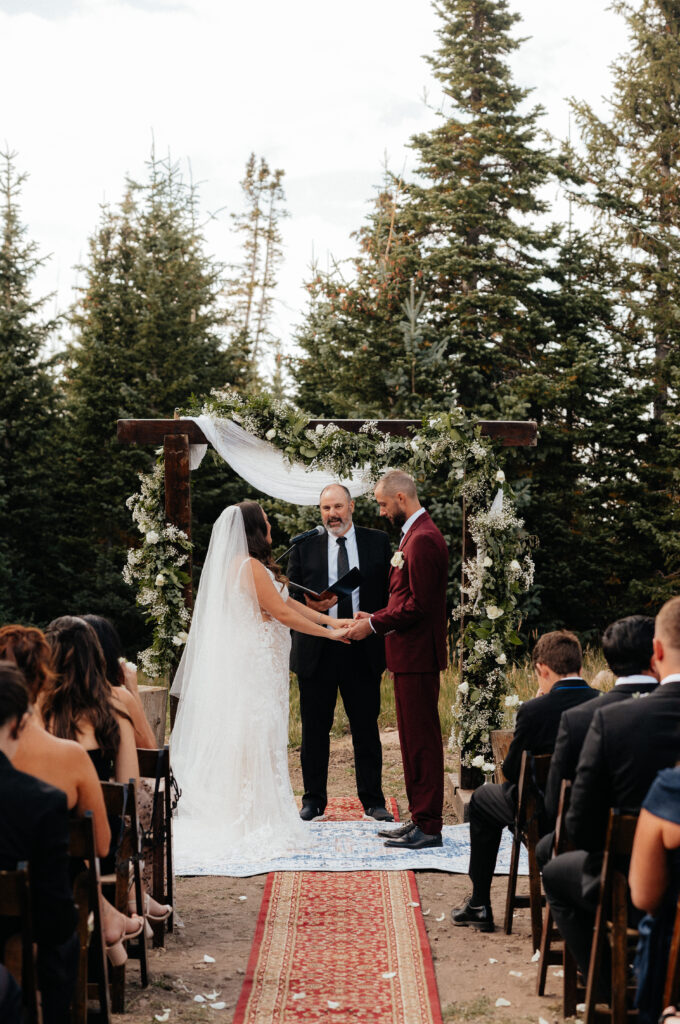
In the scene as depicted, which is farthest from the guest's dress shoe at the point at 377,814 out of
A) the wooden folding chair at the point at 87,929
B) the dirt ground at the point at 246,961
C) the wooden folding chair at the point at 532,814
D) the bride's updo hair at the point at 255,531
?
the wooden folding chair at the point at 87,929

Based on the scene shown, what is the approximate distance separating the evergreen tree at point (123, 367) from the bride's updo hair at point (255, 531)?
9887 mm

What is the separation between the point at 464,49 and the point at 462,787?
42.4 ft

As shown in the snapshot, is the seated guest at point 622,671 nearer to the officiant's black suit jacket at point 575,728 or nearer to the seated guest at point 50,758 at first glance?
the officiant's black suit jacket at point 575,728

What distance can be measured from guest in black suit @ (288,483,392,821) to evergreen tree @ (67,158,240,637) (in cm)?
937

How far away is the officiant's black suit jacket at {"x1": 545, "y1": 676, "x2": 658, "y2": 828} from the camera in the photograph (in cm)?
372

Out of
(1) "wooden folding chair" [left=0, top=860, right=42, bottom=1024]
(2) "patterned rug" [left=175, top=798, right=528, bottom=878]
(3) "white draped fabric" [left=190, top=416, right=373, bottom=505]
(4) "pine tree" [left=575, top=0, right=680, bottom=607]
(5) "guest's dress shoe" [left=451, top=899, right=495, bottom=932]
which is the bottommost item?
(2) "patterned rug" [left=175, top=798, right=528, bottom=878]

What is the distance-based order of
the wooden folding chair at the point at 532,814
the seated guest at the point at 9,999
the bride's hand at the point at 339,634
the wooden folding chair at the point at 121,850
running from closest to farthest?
1. the seated guest at the point at 9,999
2. the wooden folding chair at the point at 121,850
3. the wooden folding chair at the point at 532,814
4. the bride's hand at the point at 339,634

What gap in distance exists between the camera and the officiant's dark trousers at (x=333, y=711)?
716 centimetres

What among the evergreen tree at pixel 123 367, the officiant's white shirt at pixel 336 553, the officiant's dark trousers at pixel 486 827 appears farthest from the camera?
the evergreen tree at pixel 123 367

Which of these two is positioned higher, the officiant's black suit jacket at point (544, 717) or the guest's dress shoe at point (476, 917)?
the officiant's black suit jacket at point (544, 717)

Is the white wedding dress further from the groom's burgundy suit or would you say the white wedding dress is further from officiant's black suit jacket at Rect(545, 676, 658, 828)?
officiant's black suit jacket at Rect(545, 676, 658, 828)

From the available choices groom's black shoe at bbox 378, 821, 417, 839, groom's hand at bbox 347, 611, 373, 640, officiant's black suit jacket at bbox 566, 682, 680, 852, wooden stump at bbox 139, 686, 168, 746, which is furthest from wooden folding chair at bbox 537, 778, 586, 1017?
wooden stump at bbox 139, 686, 168, 746

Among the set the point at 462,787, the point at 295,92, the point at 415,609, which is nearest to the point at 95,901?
the point at 415,609

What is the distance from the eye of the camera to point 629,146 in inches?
677
